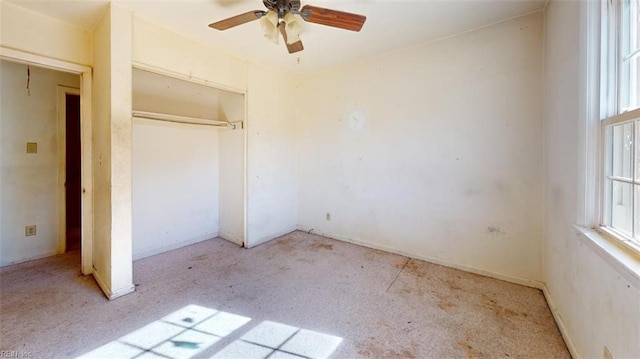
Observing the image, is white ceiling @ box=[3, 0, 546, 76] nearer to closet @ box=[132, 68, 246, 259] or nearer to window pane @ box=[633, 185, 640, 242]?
closet @ box=[132, 68, 246, 259]

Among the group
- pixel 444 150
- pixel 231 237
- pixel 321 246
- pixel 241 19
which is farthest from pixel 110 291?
pixel 444 150

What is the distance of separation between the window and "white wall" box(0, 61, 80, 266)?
5.00 m

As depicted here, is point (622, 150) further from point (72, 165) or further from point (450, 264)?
point (72, 165)

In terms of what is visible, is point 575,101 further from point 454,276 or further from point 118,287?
point 118,287

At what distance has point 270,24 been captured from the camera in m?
1.85

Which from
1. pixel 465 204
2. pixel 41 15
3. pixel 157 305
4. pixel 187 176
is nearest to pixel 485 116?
pixel 465 204

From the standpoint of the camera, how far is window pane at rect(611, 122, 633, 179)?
126 centimetres

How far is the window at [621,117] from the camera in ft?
4.02

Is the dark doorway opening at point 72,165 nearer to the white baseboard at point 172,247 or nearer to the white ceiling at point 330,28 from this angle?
the white baseboard at point 172,247

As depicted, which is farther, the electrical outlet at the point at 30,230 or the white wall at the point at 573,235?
the electrical outlet at the point at 30,230

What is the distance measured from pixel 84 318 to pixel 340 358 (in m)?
1.91

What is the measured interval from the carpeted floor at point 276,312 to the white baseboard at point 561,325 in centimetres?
4

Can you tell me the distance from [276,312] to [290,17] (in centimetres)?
221

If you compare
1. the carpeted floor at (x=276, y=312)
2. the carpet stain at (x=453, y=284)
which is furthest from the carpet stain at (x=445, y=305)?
the carpet stain at (x=453, y=284)
